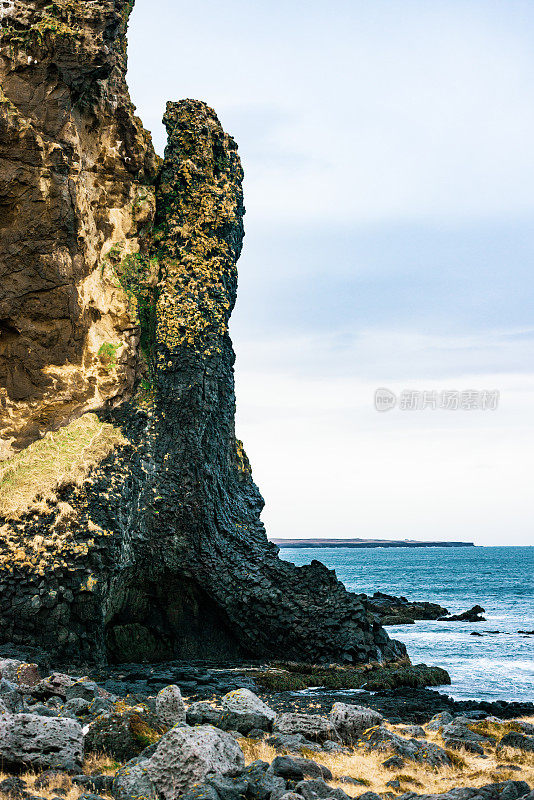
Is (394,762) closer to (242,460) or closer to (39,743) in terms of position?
(39,743)

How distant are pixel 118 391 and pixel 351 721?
594 inches

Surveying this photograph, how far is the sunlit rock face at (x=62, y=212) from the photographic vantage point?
23.3 m

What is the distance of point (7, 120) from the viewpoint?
22.7 m

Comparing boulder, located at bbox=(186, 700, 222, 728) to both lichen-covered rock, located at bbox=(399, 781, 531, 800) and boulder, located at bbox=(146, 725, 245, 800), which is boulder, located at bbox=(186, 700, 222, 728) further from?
lichen-covered rock, located at bbox=(399, 781, 531, 800)

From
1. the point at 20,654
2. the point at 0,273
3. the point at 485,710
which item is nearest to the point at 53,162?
the point at 0,273

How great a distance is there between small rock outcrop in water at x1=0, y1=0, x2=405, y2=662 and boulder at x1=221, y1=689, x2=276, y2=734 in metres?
8.66

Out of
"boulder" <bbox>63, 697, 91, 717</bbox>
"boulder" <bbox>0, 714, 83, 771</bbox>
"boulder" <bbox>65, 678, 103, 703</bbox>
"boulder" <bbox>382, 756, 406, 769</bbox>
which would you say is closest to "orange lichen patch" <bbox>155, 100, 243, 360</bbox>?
"boulder" <bbox>65, 678, 103, 703</bbox>

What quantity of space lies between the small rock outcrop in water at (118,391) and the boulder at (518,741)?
10.4m

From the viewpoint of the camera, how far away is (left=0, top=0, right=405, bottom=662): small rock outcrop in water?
22047mm

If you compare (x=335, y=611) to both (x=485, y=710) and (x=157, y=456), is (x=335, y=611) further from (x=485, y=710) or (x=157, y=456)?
(x=157, y=456)

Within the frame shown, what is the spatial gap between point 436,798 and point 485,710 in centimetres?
1100

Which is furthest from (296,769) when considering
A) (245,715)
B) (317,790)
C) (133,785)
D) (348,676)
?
(348,676)

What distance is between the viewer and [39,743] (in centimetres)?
1011

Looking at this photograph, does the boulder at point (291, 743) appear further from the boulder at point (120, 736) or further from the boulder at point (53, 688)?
the boulder at point (53, 688)
